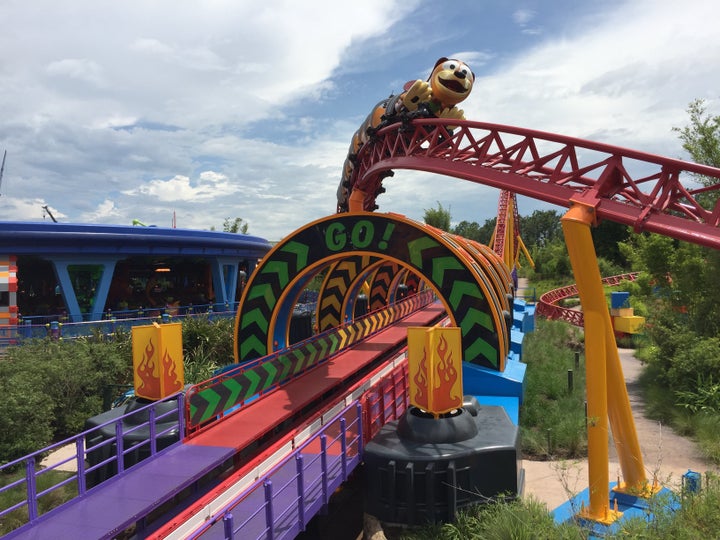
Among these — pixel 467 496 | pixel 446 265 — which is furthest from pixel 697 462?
pixel 467 496

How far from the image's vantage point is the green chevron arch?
453 inches

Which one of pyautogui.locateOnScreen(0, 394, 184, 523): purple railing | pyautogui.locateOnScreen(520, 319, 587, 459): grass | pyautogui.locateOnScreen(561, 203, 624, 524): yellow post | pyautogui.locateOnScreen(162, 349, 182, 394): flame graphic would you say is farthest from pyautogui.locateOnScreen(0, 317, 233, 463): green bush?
pyautogui.locateOnScreen(561, 203, 624, 524): yellow post

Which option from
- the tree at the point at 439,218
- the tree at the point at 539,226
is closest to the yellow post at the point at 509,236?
the tree at the point at 439,218

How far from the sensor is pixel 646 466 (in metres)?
11.3

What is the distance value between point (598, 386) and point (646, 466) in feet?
16.7

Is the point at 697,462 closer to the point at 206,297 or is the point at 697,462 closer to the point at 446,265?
the point at 446,265

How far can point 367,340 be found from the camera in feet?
51.8

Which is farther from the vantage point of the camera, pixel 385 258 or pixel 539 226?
pixel 539 226

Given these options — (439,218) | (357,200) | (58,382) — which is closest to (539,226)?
(439,218)

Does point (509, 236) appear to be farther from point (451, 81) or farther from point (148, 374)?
point (148, 374)

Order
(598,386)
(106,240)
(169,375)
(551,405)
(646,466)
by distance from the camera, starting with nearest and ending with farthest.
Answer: (598,386) → (169,375) → (646,466) → (551,405) → (106,240)

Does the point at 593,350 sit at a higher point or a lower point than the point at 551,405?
higher

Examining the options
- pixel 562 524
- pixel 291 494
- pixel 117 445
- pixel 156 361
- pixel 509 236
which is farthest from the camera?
pixel 509 236

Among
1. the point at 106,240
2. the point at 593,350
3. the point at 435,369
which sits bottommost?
the point at 435,369
